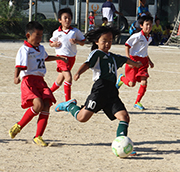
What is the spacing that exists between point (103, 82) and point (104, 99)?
0.22 m

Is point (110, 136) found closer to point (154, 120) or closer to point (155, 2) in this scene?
point (154, 120)

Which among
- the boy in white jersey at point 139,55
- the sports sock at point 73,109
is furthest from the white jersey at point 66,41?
the sports sock at point 73,109

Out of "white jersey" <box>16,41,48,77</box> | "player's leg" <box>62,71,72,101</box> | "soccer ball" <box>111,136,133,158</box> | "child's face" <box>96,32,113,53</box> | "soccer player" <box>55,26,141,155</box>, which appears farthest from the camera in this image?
"player's leg" <box>62,71,72,101</box>

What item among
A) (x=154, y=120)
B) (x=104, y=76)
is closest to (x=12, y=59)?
(x=154, y=120)

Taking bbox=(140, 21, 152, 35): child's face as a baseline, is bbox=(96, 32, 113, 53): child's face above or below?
below

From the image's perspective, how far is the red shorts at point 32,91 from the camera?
4.69 metres

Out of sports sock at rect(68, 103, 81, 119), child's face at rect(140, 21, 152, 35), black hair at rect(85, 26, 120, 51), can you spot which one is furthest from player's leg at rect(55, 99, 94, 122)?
child's face at rect(140, 21, 152, 35)

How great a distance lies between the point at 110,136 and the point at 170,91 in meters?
3.68

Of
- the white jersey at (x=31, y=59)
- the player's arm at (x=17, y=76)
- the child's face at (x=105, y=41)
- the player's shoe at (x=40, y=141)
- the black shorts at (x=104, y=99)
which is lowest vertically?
the player's shoe at (x=40, y=141)

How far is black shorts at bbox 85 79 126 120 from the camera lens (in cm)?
466

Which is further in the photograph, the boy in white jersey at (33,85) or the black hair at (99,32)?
the black hair at (99,32)

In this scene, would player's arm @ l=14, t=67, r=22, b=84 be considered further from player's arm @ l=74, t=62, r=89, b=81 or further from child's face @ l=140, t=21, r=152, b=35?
child's face @ l=140, t=21, r=152, b=35

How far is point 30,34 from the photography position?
488 cm

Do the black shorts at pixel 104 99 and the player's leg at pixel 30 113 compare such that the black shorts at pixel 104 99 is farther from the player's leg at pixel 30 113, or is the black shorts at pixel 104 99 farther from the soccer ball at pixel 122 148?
the player's leg at pixel 30 113
